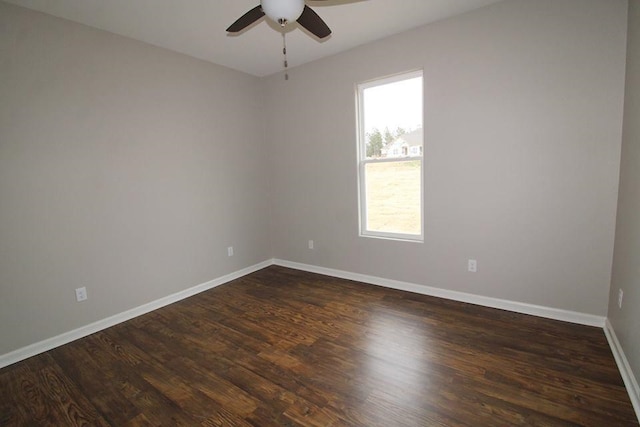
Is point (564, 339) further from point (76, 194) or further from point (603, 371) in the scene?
point (76, 194)

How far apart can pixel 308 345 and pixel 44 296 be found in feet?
7.16

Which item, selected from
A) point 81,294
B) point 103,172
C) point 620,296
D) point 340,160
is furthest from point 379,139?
point 81,294

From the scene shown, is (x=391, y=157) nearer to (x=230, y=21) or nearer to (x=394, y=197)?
(x=394, y=197)

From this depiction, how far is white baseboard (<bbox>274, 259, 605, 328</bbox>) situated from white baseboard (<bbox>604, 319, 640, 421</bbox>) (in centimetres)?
16

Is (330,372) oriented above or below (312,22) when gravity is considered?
below

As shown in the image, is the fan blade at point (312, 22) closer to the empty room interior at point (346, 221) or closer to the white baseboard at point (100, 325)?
the empty room interior at point (346, 221)

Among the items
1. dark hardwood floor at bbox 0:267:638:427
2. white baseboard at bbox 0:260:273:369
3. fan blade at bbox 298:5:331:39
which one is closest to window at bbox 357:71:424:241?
dark hardwood floor at bbox 0:267:638:427

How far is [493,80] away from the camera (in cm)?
260

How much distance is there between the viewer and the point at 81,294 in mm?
2615

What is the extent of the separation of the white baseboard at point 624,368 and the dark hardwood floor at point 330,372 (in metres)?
0.04

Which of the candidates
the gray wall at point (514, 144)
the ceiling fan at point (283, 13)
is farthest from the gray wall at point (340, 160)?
the ceiling fan at point (283, 13)

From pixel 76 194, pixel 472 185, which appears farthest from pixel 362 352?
pixel 76 194

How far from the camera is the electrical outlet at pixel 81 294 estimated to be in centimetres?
260

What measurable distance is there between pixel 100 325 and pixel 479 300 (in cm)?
356
